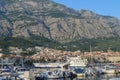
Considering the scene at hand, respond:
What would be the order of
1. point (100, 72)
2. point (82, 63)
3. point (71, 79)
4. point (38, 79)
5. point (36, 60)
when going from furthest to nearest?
1. point (36, 60)
2. point (82, 63)
3. point (100, 72)
4. point (71, 79)
5. point (38, 79)

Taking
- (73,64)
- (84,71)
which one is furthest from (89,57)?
(84,71)

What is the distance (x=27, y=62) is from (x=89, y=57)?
46198mm

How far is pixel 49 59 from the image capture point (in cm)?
19125

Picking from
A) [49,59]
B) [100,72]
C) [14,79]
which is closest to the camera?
[14,79]

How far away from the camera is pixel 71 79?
87812 mm

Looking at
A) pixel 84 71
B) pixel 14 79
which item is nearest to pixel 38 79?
pixel 14 79

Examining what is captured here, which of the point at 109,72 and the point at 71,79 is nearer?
the point at 71,79

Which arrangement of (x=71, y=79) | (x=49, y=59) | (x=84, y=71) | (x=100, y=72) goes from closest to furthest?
(x=71, y=79), (x=84, y=71), (x=100, y=72), (x=49, y=59)

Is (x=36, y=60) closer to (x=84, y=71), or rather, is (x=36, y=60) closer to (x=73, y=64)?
(x=73, y=64)

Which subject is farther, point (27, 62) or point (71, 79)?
point (27, 62)

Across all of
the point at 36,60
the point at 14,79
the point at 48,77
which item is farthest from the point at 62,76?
the point at 36,60

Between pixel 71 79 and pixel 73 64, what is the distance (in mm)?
63368

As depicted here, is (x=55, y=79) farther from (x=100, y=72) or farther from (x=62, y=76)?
(x=100, y=72)

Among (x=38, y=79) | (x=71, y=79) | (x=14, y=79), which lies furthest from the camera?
(x=71, y=79)
